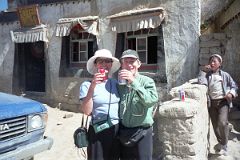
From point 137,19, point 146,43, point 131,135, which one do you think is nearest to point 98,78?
point 131,135

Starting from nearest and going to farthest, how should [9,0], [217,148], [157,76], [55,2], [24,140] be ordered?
[24,140] < [217,148] < [157,76] < [55,2] < [9,0]

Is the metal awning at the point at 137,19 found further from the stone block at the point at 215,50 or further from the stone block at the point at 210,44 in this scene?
the stone block at the point at 215,50

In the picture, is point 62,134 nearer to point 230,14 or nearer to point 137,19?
point 137,19

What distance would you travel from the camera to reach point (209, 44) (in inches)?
366

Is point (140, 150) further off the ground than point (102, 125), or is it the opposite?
point (102, 125)

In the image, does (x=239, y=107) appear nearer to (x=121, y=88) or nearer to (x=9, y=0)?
(x=121, y=88)

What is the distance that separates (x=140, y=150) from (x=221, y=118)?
9.79 ft

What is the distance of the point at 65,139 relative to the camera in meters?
9.09

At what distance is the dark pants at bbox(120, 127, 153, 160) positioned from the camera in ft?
11.5

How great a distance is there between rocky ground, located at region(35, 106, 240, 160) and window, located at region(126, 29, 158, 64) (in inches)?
115

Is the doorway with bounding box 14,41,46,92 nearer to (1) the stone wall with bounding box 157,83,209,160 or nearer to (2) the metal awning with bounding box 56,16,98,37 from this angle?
(2) the metal awning with bounding box 56,16,98,37

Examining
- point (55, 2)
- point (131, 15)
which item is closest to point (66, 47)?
point (55, 2)

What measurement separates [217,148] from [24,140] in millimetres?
3463

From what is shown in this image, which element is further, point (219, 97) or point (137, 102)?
point (219, 97)
